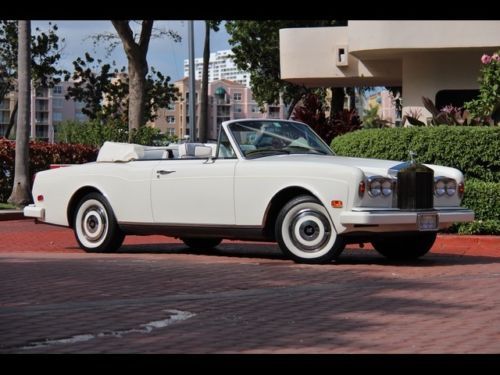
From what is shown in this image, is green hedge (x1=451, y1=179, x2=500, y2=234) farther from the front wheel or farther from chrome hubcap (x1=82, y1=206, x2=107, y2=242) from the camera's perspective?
chrome hubcap (x1=82, y1=206, x2=107, y2=242)

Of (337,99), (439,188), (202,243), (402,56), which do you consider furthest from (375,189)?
(337,99)

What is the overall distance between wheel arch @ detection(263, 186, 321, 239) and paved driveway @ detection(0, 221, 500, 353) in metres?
0.40

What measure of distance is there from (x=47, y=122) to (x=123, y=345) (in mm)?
189440

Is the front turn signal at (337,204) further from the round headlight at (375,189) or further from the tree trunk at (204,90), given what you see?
the tree trunk at (204,90)

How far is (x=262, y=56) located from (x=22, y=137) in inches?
917

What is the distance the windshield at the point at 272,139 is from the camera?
11.2 m

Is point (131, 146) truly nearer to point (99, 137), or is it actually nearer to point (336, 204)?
point (336, 204)

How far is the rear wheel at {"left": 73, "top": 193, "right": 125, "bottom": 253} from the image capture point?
1195 cm

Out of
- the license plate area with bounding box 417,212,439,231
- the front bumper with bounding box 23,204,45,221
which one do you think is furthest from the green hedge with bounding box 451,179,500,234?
the front bumper with bounding box 23,204,45,221

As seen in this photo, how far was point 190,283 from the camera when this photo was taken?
9.02m

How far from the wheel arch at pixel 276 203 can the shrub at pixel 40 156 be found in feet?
41.6

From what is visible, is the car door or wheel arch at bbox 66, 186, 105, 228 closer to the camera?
the car door
